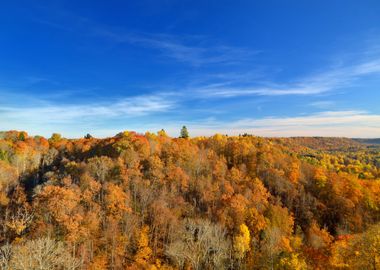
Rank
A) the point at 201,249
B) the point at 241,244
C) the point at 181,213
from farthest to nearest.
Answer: the point at 181,213 < the point at 241,244 < the point at 201,249

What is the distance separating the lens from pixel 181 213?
68.5 meters

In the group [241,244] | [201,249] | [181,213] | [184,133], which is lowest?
[241,244]

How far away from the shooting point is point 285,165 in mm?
109875

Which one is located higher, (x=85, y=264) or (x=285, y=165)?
(x=285, y=165)

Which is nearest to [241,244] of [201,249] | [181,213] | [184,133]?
[201,249]

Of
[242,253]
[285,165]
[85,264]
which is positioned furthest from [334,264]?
[285,165]

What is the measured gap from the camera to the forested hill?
40.7 m

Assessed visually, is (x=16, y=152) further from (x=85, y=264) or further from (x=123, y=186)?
(x=85, y=264)

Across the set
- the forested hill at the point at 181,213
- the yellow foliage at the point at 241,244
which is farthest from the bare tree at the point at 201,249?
the yellow foliage at the point at 241,244

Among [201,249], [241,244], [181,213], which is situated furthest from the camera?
[181,213]

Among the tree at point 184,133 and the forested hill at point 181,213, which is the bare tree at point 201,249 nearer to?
the forested hill at point 181,213

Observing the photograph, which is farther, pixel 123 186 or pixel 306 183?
pixel 306 183

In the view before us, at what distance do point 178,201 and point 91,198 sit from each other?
20980 millimetres

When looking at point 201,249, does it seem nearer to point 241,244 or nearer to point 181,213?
point 241,244
